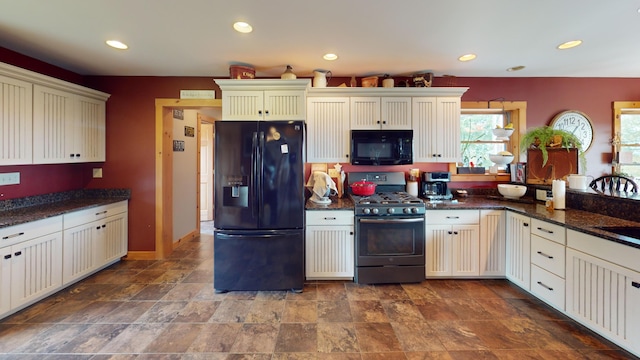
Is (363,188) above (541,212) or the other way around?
above

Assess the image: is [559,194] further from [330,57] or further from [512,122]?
[330,57]

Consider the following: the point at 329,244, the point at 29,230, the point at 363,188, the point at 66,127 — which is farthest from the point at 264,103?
the point at 29,230

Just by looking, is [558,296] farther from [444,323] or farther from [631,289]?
[444,323]

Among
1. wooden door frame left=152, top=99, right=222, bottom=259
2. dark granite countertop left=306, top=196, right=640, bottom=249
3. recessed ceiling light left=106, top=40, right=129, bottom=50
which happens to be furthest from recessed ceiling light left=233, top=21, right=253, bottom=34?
dark granite countertop left=306, top=196, right=640, bottom=249

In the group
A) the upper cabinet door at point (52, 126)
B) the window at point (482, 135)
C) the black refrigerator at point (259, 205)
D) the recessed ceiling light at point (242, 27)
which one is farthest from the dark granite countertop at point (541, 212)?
the upper cabinet door at point (52, 126)

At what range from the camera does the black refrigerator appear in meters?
Answer: 2.79

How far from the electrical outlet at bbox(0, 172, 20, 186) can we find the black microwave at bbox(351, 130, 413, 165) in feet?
11.7

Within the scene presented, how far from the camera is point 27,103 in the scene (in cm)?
268

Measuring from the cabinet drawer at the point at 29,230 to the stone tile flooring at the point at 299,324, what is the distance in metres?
0.67

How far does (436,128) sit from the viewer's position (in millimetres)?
3424

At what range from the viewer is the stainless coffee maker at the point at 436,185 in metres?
3.46

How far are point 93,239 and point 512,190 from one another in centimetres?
493

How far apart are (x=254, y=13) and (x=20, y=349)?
2991 millimetres

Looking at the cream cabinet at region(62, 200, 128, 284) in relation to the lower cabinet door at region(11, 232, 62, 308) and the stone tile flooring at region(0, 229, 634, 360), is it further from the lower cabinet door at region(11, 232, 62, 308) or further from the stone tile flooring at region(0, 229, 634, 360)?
the stone tile flooring at region(0, 229, 634, 360)
